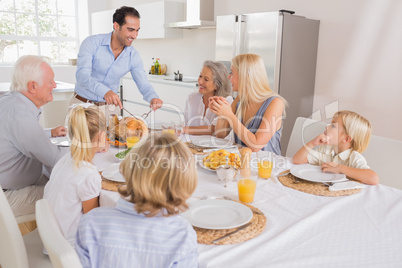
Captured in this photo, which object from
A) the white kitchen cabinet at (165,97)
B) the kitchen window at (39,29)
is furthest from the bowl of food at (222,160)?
the kitchen window at (39,29)

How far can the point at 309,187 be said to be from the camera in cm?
142

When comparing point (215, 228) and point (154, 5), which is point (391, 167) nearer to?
point (215, 228)

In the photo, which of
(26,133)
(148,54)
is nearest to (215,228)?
(26,133)

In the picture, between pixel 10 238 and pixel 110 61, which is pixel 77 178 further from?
pixel 110 61

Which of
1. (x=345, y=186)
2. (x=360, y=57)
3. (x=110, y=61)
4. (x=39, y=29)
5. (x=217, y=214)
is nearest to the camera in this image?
(x=217, y=214)

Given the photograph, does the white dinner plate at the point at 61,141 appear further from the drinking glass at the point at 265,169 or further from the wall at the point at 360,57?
the wall at the point at 360,57

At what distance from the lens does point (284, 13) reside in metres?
3.19

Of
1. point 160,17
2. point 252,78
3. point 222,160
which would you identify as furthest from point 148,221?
point 160,17

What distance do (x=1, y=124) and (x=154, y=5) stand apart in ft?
11.9

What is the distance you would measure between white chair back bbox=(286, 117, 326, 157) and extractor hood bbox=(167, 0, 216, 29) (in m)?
2.41

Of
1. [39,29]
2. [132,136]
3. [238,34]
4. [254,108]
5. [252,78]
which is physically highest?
[39,29]

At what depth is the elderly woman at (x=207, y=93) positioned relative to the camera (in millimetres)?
2623

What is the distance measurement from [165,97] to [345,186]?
361 centimetres

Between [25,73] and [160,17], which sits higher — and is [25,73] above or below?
below
